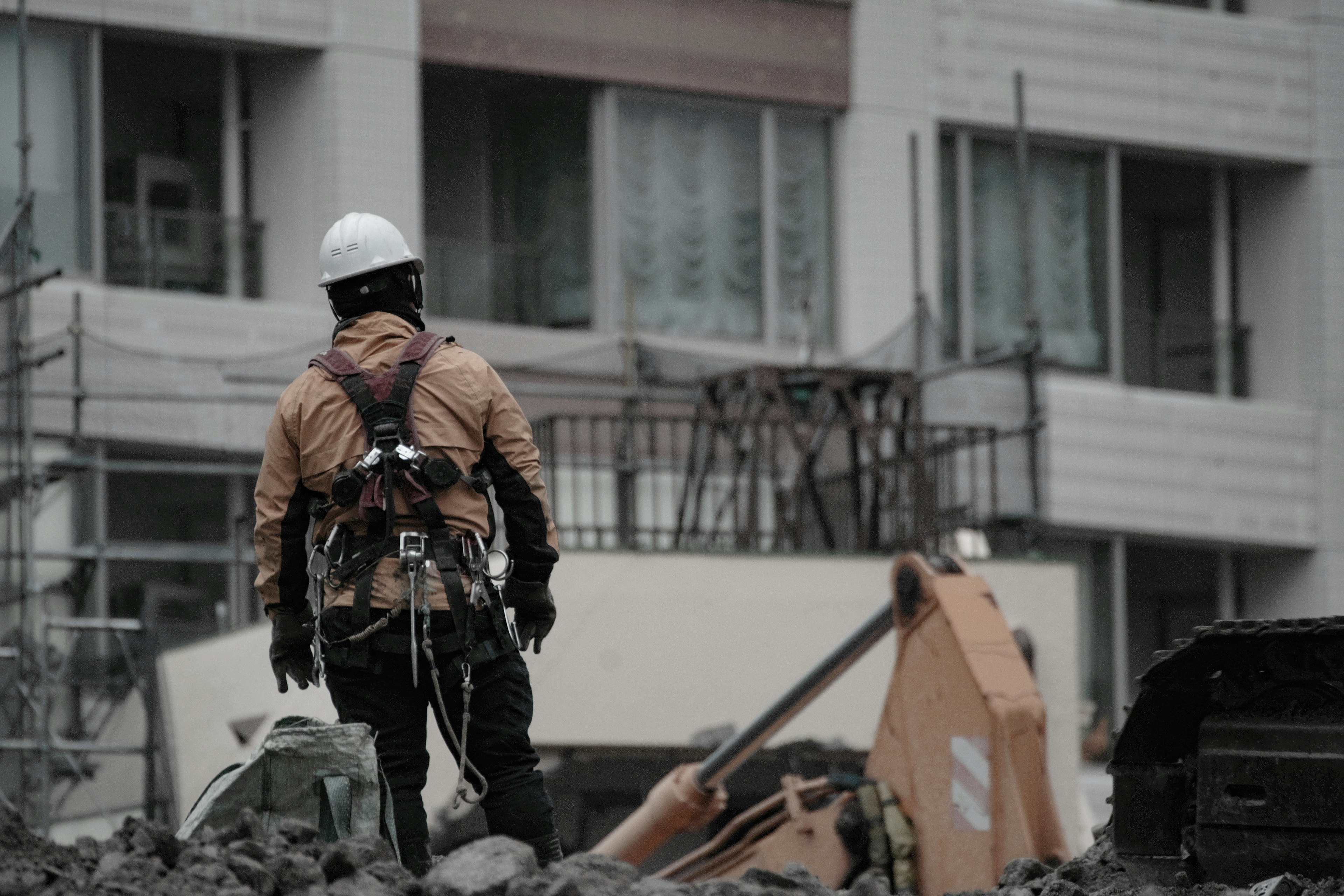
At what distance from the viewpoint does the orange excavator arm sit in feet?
26.6

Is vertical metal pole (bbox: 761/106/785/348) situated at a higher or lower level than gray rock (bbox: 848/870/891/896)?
higher

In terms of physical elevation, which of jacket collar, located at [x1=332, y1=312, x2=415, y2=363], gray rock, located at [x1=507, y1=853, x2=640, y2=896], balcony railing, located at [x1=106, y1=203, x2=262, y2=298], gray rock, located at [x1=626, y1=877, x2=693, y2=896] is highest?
balcony railing, located at [x1=106, y1=203, x2=262, y2=298]

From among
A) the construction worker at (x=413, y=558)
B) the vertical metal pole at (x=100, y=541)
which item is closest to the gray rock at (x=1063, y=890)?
the construction worker at (x=413, y=558)

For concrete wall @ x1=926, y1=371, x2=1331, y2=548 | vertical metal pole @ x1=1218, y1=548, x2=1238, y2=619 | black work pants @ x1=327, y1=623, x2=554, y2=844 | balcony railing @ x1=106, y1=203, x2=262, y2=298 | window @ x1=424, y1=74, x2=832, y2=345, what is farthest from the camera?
vertical metal pole @ x1=1218, y1=548, x2=1238, y2=619

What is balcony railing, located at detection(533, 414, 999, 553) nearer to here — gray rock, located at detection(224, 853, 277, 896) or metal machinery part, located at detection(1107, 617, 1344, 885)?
metal machinery part, located at detection(1107, 617, 1344, 885)

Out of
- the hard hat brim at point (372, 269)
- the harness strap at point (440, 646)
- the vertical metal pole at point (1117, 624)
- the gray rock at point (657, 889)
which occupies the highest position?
the hard hat brim at point (372, 269)

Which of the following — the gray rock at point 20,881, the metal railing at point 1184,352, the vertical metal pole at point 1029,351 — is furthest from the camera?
the metal railing at point 1184,352

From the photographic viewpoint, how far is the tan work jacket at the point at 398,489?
636 cm

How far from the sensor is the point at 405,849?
6188 mm

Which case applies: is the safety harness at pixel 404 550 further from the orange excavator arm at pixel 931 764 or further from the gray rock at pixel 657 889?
the orange excavator arm at pixel 931 764

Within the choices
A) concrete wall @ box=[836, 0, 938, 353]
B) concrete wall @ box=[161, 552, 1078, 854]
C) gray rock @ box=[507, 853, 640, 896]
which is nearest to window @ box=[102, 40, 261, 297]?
concrete wall @ box=[161, 552, 1078, 854]

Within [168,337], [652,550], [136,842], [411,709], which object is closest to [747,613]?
[652,550]

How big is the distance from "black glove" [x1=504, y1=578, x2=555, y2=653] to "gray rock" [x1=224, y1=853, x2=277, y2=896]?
59.6 inches

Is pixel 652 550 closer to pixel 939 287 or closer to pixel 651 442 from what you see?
pixel 651 442
